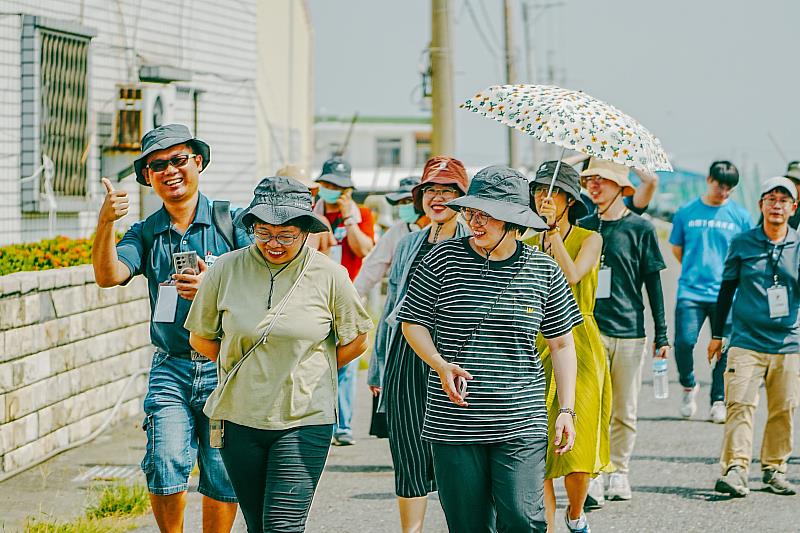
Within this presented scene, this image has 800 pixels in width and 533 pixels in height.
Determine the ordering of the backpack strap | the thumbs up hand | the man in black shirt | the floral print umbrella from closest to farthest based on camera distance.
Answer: the thumbs up hand < the backpack strap < the floral print umbrella < the man in black shirt

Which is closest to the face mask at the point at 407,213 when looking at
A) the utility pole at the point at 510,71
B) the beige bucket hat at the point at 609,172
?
the beige bucket hat at the point at 609,172

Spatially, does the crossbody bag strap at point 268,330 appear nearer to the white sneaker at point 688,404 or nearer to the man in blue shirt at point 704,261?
the man in blue shirt at point 704,261

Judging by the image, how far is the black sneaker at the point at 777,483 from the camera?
309 inches

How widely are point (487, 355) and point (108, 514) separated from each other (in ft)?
10.2

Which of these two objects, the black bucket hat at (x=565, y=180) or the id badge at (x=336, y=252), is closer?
the black bucket hat at (x=565, y=180)

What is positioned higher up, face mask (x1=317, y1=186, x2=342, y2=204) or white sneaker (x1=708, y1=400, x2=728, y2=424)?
face mask (x1=317, y1=186, x2=342, y2=204)

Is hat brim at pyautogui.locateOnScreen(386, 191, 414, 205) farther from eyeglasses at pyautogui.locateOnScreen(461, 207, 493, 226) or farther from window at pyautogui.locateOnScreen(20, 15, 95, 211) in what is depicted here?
window at pyautogui.locateOnScreen(20, 15, 95, 211)

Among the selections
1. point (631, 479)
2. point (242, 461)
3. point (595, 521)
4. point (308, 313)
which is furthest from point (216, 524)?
point (631, 479)

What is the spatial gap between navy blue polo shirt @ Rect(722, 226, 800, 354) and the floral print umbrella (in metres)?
1.82

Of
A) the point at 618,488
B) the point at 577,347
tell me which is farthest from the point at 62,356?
the point at 577,347

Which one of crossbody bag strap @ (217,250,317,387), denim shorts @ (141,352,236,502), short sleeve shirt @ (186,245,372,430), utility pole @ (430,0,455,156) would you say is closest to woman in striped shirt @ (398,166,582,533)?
short sleeve shirt @ (186,245,372,430)

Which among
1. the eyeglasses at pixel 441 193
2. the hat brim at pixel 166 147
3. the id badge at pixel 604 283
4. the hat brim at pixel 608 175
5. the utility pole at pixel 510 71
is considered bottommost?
the id badge at pixel 604 283

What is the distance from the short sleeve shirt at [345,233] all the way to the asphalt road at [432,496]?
1.35 m

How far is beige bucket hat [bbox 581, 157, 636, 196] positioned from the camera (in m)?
7.48
